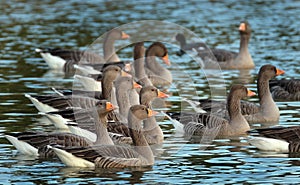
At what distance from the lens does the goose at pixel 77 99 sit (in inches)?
771

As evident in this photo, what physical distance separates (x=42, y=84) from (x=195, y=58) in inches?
279

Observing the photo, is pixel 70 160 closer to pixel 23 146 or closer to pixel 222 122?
pixel 23 146

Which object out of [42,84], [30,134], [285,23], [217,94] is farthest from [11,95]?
[285,23]

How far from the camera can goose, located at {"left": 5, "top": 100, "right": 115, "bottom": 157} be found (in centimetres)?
1602

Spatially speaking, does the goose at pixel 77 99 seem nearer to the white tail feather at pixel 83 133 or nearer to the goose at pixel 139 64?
the white tail feather at pixel 83 133

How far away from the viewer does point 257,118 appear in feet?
66.9

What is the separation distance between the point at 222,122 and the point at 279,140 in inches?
92.9

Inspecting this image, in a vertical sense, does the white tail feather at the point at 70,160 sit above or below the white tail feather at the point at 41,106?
below

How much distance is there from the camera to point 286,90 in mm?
23344

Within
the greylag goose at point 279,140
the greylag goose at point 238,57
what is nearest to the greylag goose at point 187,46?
the greylag goose at point 238,57

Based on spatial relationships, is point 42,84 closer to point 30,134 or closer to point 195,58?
point 195,58

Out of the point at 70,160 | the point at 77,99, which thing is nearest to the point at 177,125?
the point at 77,99

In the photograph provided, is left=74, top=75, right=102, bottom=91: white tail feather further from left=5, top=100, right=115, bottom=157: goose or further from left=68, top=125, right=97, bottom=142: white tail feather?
left=5, top=100, right=115, bottom=157: goose

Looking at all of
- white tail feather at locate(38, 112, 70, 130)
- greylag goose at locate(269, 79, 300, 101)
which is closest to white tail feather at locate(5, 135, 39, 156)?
white tail feather at locate(38, 112, 70, 130)
